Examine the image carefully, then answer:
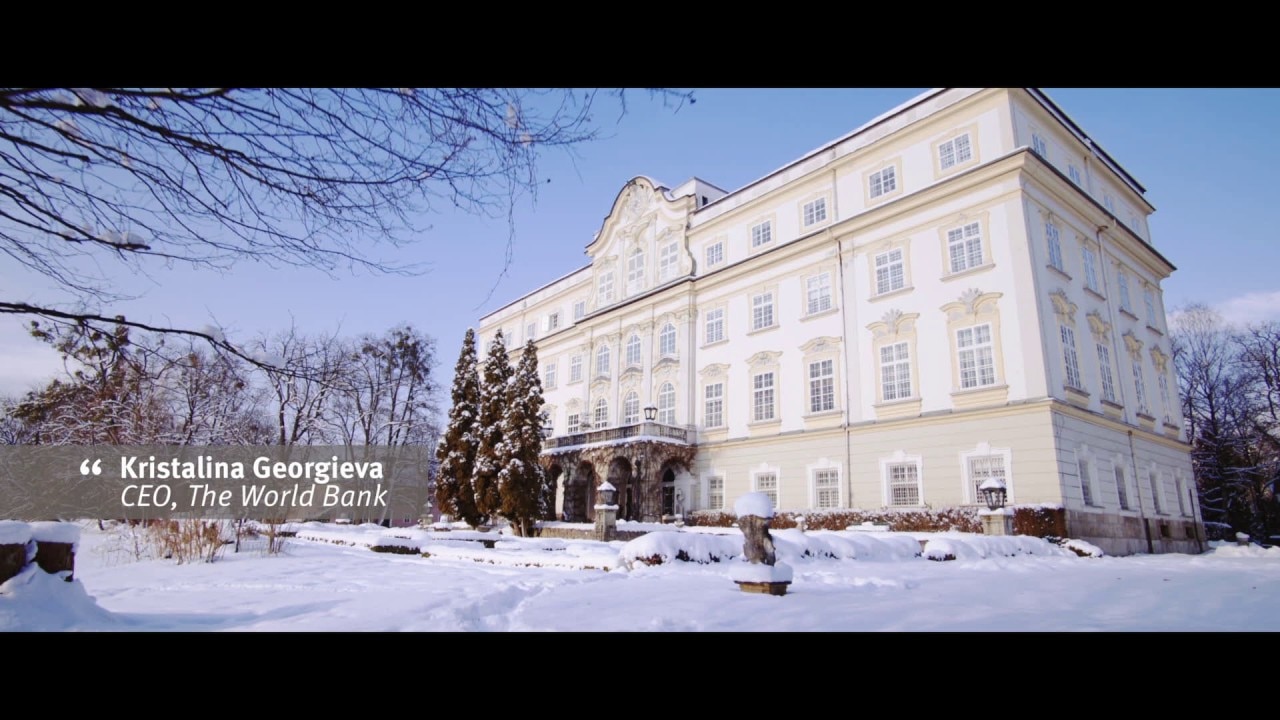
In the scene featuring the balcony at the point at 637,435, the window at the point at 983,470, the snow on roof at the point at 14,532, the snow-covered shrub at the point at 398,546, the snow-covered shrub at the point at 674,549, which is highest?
the balcony at the point at 637,435

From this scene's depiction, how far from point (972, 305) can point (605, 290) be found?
14.9 m

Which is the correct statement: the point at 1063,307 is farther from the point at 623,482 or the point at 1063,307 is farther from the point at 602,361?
the point at 602,361

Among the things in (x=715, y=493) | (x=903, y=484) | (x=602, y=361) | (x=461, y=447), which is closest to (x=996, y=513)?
(x=903, y=484)

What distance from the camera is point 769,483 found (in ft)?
62.0

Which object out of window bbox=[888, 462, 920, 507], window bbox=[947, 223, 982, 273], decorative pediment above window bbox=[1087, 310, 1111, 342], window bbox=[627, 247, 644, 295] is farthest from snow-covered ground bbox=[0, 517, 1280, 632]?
window bbox=[627, 247, 644, 295]

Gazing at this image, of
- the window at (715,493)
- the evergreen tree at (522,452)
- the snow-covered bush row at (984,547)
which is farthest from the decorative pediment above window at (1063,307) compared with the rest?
the evergreen tree at (522,452)

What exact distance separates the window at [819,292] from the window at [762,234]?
8.53ft

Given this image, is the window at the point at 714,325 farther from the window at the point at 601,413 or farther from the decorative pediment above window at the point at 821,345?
the window at the point at 601,413

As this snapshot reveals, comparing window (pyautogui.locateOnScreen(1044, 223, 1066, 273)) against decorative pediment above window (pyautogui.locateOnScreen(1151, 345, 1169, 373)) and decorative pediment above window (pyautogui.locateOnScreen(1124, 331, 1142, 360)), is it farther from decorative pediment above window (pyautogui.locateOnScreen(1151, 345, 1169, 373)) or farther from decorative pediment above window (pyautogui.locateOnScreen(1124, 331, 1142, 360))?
decorative pediment above window (pyautogui.locateOnScreen(1151, 345, 1169, 373))

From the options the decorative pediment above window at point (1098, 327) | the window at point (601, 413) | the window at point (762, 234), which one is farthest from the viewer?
the window at point (601, 413)

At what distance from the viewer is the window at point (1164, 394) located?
18.8 metres
